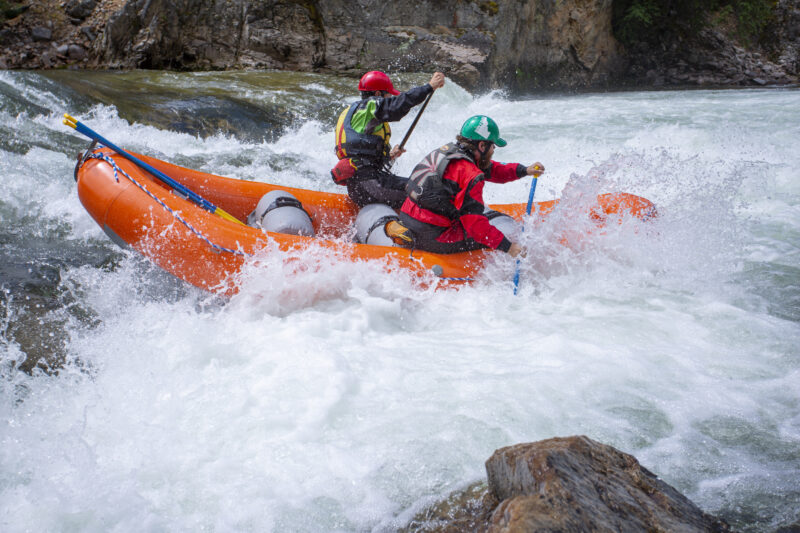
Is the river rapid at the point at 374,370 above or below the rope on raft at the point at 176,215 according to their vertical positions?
below

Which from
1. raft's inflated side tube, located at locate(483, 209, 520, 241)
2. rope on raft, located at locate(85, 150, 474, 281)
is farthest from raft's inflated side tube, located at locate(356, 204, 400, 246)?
raft's inflated side tube, located at locate(483, 209, 520, 241)

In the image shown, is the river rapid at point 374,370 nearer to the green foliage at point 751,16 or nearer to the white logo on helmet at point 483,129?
the white logo on helmet at point 483,129

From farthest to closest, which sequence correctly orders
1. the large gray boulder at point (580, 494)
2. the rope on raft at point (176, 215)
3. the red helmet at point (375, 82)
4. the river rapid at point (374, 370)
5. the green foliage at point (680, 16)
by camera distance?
the green foliage at point (680, 16)
the red helmet at point (375, 82)
the rope on raft at point (176, 215)
the river rapid at point (374, 370)
the large gray boulder at point (580, 494)

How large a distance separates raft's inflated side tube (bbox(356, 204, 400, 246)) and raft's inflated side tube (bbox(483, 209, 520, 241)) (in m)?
0.69

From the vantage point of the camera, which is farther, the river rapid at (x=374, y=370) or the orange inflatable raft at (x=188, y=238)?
the orange inflatable raft at (x=188, y=238)

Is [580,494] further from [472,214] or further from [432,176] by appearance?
[432,176]

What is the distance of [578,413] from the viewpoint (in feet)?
8.44

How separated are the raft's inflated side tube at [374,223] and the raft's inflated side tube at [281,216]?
0.37 metres

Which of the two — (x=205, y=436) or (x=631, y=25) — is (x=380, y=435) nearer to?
(x=205, y=436)

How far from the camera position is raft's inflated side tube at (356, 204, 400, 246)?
→ 163 inches

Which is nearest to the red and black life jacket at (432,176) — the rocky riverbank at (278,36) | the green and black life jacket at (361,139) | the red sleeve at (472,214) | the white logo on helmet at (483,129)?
the red sleeve at (472,214)

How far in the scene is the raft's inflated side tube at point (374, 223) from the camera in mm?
4129

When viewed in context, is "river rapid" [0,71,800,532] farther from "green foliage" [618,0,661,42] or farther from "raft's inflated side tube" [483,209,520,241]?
"green foliage" [618,0,661,42]

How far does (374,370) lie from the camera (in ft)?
9.83
